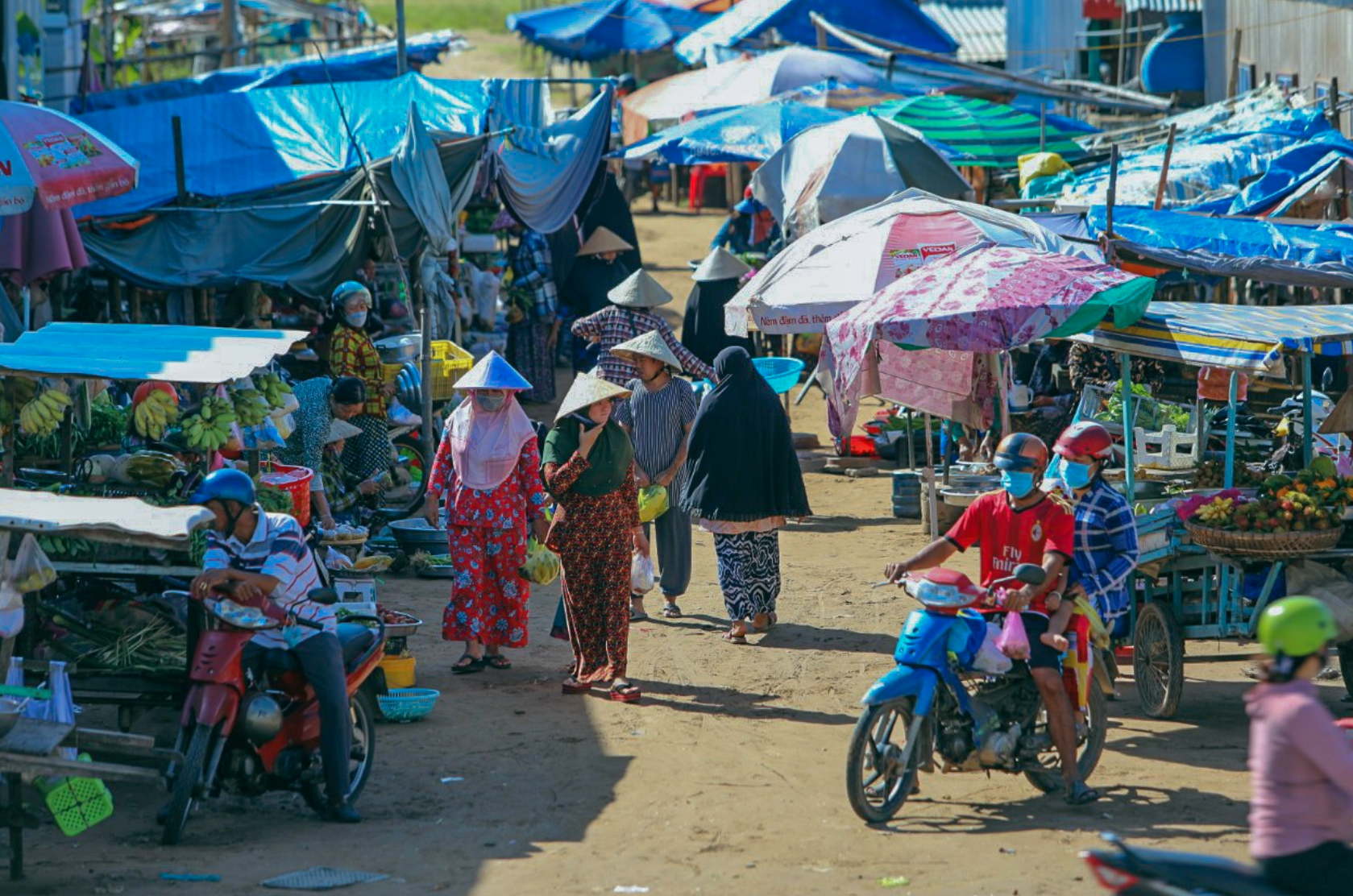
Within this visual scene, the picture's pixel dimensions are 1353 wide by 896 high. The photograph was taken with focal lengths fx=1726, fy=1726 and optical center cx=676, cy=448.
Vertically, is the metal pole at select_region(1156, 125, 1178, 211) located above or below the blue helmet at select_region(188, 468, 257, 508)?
above

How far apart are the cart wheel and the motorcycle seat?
3.51 m

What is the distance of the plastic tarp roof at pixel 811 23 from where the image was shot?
102 ft

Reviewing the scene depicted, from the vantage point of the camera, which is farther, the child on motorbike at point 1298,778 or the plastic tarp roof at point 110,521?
the plastic tarp roof at point 110,521

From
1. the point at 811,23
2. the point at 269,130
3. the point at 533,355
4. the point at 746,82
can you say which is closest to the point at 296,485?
the point at 269,130

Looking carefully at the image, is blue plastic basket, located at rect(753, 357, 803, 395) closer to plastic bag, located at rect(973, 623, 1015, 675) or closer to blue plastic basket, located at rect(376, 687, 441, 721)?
blue plastic basket, located at rect(376, 687, 441, 721)

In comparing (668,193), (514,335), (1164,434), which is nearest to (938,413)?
(1164,434)

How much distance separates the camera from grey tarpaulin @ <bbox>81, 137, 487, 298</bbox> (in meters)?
13.3

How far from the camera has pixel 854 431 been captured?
1577cm

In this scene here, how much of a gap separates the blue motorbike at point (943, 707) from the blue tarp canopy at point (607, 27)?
2992 cm

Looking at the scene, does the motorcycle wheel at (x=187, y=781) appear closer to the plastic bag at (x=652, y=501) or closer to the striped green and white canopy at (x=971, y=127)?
the plastic bag at (x=652, y=501)

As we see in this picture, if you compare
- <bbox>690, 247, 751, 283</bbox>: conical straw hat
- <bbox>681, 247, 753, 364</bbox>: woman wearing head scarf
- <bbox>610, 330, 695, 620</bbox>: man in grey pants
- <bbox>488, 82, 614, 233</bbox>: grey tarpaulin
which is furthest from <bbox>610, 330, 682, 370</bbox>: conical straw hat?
<bbox>488, 82, 614, 233</bbox>: grey tarpaulin

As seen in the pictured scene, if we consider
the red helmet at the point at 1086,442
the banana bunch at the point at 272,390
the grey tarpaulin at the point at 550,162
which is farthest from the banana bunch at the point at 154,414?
the grey tarpaulin at the point at 550,162

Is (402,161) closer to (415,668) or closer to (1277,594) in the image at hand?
(415,668)

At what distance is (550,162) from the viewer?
16062mm
